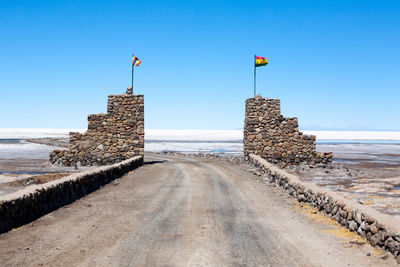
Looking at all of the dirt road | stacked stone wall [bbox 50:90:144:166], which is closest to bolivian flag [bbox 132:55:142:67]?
stacked stone wall [bbox 50:90:144:166]

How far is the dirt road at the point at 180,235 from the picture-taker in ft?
25.1

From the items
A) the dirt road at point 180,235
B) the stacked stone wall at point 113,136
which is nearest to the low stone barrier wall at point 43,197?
the dirt road at point 180,235

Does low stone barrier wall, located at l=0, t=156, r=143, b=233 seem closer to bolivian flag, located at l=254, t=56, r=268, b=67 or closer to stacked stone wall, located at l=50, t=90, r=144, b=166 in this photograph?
stacked stone wall, located at l=50, t=90, r=144, b=166

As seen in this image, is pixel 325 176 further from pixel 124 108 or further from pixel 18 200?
pixel 18 200

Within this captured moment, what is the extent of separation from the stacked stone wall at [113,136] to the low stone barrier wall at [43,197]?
11.6 metres

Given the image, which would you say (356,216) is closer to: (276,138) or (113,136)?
(276,138)

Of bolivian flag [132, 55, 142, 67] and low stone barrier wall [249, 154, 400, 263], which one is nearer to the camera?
low stone barrier wall [249, 154, 400, 263]

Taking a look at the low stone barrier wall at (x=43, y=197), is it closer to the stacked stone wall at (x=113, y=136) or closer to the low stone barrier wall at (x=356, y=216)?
the low stone barrier wall at (x=356, y=216)

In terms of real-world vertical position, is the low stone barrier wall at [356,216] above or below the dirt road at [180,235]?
above

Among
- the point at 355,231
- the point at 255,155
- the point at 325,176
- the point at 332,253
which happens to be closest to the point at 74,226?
the point at 332,253

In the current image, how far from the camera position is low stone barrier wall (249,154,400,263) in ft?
26.6

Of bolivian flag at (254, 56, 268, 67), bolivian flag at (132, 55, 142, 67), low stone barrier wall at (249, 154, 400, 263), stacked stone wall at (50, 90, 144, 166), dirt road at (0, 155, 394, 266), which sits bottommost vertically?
dirt road at (0, 155, 394, 266)

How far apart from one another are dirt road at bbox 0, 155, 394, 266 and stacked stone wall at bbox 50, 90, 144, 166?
572 inches

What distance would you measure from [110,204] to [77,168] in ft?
52.4
